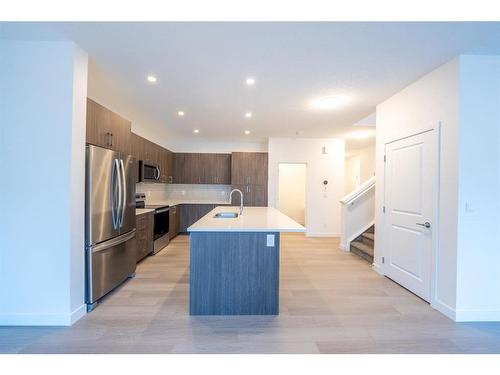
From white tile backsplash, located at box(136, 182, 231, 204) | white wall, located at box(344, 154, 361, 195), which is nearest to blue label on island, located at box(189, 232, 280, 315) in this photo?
white tile backsplash, located at box(136, 182, 231, 204)

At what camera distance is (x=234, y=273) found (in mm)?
2426

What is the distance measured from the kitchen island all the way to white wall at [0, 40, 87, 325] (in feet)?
3.77

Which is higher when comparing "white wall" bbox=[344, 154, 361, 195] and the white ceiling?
the white ceiling

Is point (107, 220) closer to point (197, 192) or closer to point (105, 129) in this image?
point (105, 129)

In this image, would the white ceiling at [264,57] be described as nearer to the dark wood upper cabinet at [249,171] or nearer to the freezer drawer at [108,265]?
the freezer drawer at [108,265]

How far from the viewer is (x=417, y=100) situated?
2928mm

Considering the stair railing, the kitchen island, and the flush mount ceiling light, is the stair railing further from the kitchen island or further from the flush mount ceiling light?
the kitchen island

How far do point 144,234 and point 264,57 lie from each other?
10.9ft

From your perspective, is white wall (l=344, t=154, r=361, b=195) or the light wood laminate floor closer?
the light wood laminate floor

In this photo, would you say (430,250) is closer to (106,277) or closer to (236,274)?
(236,274)

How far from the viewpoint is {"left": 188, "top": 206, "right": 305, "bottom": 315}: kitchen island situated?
242 cm

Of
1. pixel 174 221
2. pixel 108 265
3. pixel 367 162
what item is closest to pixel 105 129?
pixel 108 265
